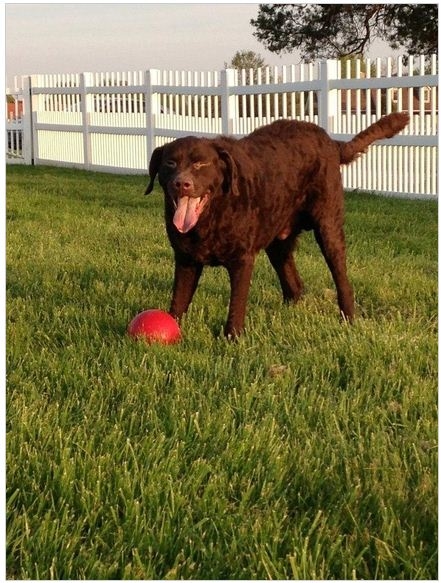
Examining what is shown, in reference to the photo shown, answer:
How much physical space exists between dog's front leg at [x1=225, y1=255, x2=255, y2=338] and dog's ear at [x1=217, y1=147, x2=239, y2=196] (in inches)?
16.8

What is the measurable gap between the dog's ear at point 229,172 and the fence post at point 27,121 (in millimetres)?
20137

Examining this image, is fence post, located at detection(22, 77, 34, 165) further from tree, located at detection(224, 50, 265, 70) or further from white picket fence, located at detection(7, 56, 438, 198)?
tree, located at detection(224, 50, 265, 70)

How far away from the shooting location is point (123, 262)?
7586 millimetres

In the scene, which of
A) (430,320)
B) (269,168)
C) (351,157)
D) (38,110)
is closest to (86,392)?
(269,168)

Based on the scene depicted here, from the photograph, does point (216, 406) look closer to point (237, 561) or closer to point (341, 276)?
point (237, 561)

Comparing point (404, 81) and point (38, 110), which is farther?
point (38, 110)

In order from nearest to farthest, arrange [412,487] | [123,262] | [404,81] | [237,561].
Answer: [237,561]
[412,487]
[123,262]
[404,81]

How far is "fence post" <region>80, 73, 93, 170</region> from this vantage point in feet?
70.4

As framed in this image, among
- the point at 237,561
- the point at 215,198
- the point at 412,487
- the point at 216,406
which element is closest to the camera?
the point at 237,561

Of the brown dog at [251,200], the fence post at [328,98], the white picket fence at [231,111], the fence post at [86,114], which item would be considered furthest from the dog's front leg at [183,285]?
the fence post at [86,114]

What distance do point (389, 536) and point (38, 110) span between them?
22600 mm

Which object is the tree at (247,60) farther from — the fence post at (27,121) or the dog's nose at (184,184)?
the dog's nose at (184,184)

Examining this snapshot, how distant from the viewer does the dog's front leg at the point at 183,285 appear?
206 inches

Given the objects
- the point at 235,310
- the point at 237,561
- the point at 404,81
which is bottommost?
the point at 237,561
